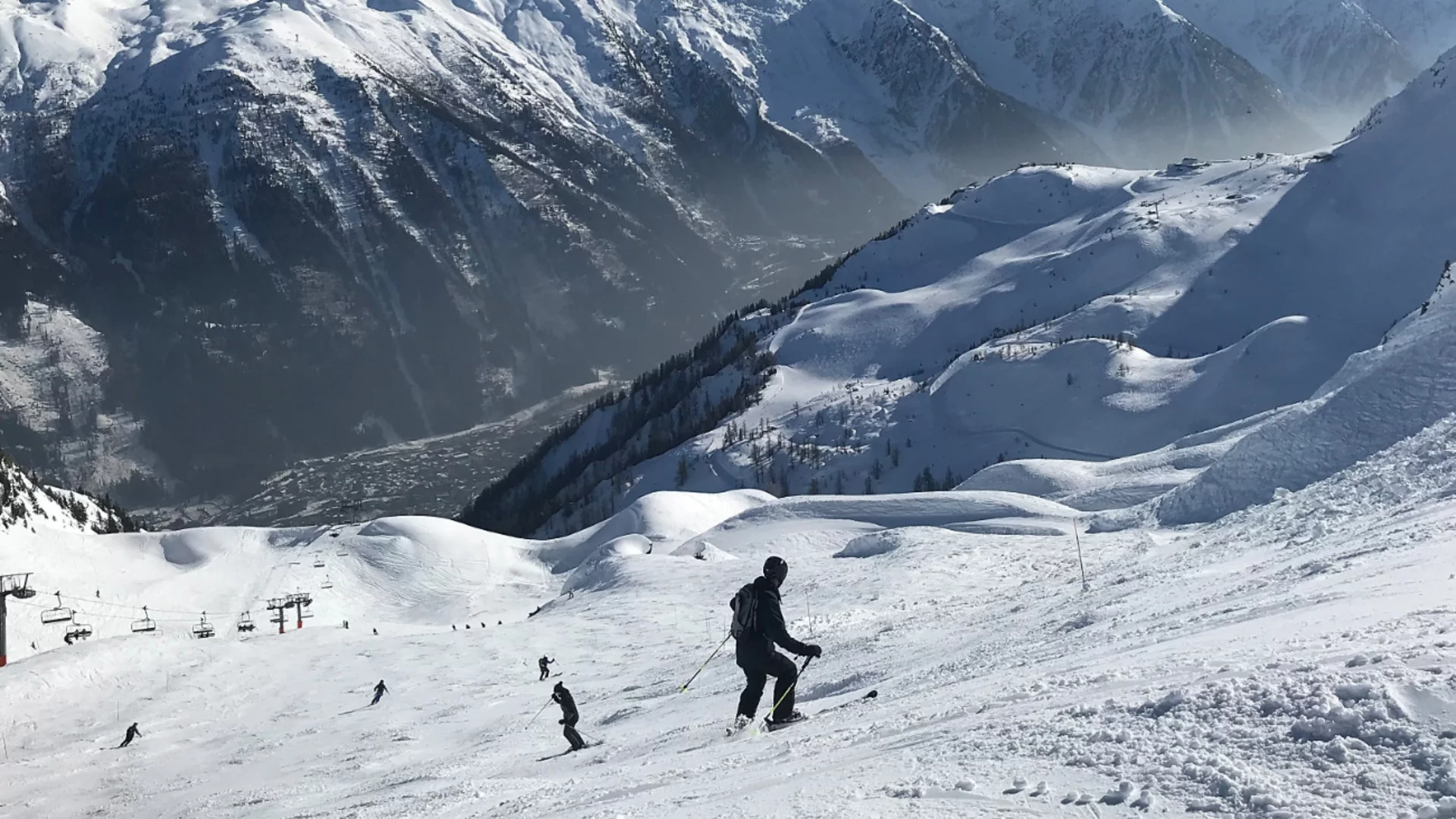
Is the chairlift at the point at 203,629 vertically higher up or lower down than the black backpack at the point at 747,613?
lower down

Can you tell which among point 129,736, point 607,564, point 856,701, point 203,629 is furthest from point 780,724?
point 203,629

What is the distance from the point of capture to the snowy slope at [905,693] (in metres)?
9.08

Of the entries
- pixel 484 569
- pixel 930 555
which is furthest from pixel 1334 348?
pixel 930 555

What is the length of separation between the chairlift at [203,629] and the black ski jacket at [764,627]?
221 feet

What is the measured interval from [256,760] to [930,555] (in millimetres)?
28838

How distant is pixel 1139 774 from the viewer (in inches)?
354

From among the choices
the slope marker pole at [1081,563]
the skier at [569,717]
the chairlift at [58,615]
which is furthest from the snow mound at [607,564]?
the skier at [569,717]

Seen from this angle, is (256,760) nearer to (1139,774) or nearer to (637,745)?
(637,745)

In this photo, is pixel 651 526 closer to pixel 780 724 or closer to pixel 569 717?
pixel 569 717

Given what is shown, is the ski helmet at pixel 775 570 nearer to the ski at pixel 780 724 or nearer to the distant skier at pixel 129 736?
the ski at pixel 780 724

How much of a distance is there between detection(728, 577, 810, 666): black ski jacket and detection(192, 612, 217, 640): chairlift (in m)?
A: 67.3

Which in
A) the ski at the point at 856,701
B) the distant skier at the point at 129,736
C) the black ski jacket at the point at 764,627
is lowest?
the distant skier at the point at 129,736

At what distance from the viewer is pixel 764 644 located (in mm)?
15898

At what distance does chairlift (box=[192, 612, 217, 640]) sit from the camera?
254 feet
